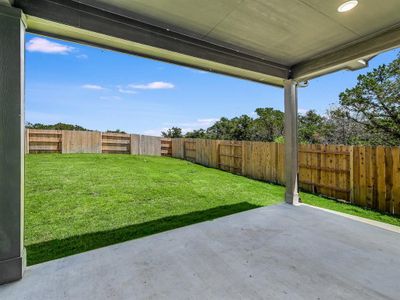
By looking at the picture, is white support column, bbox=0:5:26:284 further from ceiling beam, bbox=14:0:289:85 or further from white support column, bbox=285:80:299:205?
white support column, bbox=285:80:299:205

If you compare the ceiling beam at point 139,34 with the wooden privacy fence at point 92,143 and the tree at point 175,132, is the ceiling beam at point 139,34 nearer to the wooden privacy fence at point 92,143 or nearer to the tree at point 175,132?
the wooden privacy fence at point 92,143

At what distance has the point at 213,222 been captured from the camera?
324cm

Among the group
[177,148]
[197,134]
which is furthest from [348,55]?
[197,134]

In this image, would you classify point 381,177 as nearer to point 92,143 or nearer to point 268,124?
point 268,124

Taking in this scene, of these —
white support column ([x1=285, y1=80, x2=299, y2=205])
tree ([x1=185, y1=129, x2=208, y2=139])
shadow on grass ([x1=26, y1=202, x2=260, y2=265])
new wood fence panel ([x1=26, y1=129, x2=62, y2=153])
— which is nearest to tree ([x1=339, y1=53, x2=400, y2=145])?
white support column ([x1=285, y1=80, x2=299, y2=205])

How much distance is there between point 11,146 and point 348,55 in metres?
4.05

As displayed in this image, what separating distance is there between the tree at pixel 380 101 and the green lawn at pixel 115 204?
3.47m

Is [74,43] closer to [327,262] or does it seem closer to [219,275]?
[219,275]

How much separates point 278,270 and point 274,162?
551 centimetres

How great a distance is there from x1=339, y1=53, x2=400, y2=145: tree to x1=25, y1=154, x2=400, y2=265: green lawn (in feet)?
11.4

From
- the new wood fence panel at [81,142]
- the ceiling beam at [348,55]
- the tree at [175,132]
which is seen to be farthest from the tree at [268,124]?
the ceiling beam at [348,55]

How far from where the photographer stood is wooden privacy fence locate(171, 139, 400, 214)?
4.38 m

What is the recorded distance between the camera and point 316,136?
36.5ft

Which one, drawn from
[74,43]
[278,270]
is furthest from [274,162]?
[74,43]
